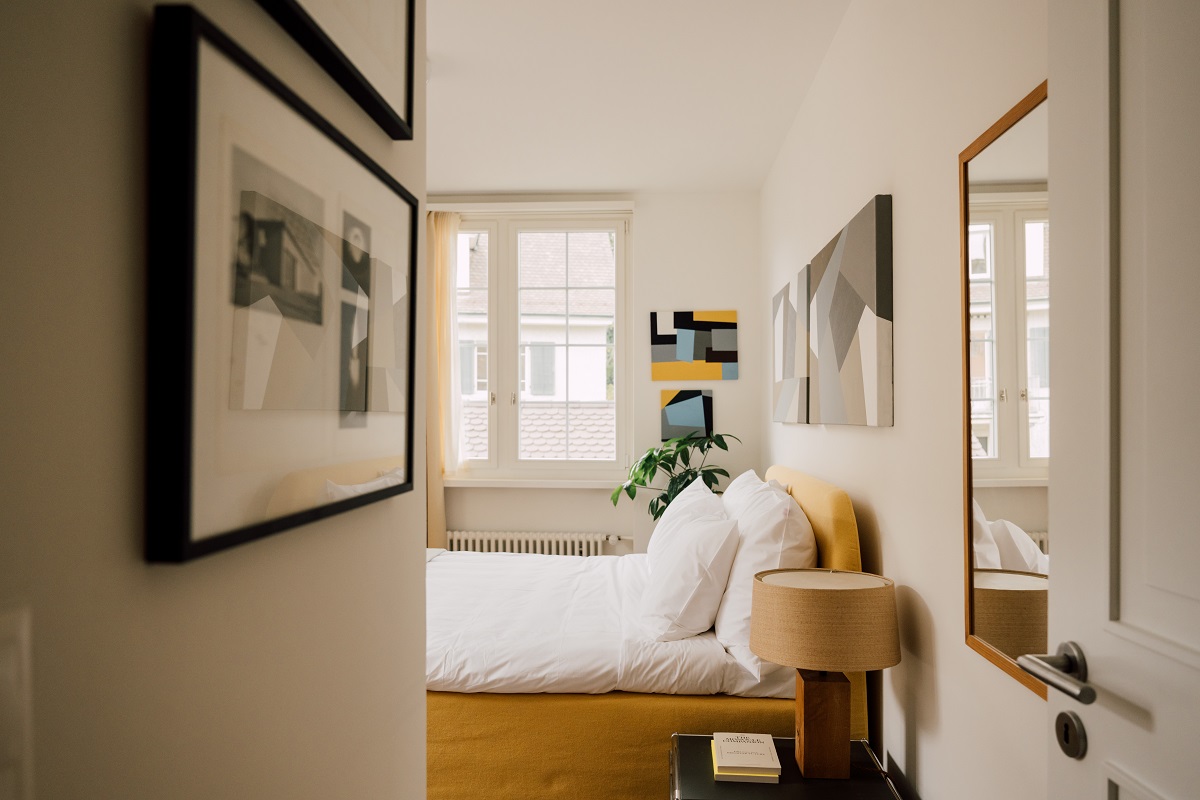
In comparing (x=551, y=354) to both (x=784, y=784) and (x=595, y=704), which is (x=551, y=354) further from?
(x=784, y=784)

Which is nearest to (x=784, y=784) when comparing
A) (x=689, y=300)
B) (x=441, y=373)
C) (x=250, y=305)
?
(x=250, y=305)

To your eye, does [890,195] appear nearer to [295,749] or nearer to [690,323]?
[295,749]

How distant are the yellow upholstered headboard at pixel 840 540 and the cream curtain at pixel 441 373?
2671mm

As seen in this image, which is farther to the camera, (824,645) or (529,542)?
(529,542)

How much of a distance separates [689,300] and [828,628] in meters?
3.04

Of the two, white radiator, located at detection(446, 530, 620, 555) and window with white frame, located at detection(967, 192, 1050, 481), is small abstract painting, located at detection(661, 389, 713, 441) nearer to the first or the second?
white radiator, located at detection(446, 530, 620, 555)

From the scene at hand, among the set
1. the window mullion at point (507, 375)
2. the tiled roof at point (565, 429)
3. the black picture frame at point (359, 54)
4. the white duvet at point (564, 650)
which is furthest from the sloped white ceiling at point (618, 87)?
the white duvet at point (564, 650)

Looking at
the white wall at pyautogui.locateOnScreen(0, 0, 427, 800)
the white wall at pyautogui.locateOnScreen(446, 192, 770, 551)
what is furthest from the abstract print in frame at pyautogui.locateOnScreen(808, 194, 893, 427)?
the white wall at pyautogui.locateOnScreen(0, 0, 427, 800)

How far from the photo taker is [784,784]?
5.29 feet

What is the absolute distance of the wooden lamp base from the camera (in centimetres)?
164

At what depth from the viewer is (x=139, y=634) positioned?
0.52 metres

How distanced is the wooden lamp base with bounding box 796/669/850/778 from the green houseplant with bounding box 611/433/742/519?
2325 millimetres

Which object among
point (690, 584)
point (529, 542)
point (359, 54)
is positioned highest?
point (359, 54)

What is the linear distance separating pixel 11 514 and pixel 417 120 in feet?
2.97
